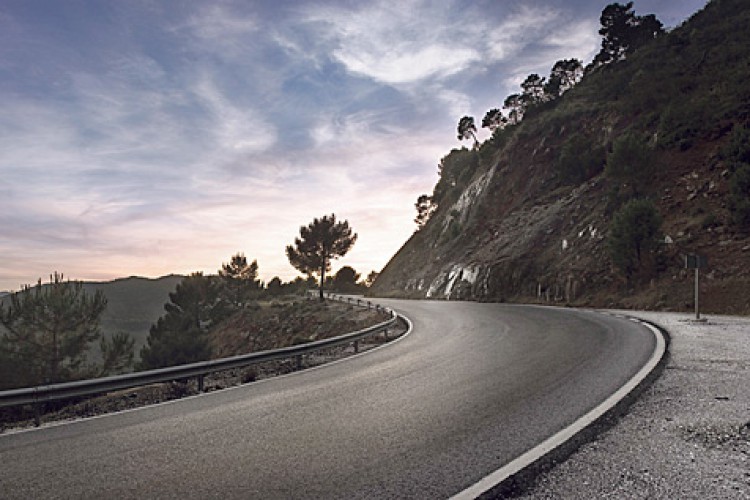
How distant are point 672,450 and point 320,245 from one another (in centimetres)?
4796

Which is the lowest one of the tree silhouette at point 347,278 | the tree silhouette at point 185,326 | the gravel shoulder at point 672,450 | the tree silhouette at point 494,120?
the tree silhouette at point 185,326

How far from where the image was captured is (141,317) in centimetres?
18100

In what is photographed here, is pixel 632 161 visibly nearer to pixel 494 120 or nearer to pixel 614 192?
pixel 614 192

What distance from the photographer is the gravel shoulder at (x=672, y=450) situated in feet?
11.1

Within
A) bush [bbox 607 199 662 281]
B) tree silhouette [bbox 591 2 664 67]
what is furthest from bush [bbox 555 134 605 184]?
tree silhouette [bbox 591 2 664 67]

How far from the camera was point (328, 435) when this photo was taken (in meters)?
4.82

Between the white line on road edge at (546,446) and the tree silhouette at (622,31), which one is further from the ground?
the tree silhouette at (622,31)

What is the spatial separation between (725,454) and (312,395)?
4.73 metres

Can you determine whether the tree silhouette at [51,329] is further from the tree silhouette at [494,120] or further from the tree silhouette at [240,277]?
the tree silhouette at [494,120]

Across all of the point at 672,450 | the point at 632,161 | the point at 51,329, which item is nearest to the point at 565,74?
the point at 632,161

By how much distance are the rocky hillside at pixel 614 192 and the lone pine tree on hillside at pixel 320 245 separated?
33.9ft

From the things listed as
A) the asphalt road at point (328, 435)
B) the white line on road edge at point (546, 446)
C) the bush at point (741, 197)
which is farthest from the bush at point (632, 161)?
the white line on road edge at point (546, 446)

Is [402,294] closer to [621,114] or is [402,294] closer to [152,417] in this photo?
[621,114]

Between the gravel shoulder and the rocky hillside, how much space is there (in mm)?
17645
